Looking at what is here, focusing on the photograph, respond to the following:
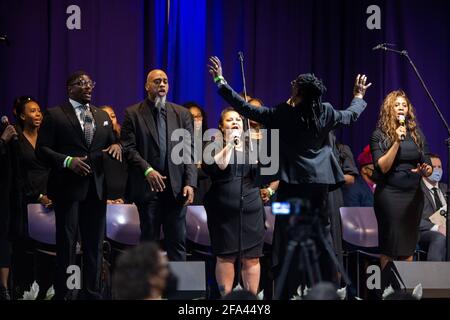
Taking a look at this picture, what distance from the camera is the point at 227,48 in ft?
28.9

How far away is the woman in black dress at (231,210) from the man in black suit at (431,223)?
1.48 meters

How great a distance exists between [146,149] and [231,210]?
0.75m

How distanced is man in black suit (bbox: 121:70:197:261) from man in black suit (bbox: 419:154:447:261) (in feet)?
6.40

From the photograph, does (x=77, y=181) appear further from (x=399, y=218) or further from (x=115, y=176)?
A: (x=399, y=218)

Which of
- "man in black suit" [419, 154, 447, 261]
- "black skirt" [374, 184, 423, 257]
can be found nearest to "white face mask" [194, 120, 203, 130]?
"black skirt" [374, 184, 423, 257]

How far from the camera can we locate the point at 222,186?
634 cm

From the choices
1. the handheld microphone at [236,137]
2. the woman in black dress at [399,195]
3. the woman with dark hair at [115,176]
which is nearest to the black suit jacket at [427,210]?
the woman in black dress at [399,195]

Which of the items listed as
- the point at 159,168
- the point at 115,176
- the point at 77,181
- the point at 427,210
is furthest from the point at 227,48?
the point at 77,181

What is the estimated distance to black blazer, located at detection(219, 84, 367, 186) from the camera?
5422 mm

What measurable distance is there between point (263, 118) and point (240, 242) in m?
1.01

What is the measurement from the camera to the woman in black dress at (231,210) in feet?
20.7

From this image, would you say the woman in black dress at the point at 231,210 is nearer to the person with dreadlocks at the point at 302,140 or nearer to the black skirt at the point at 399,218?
the person with dreadlocks at the point at 302,140
